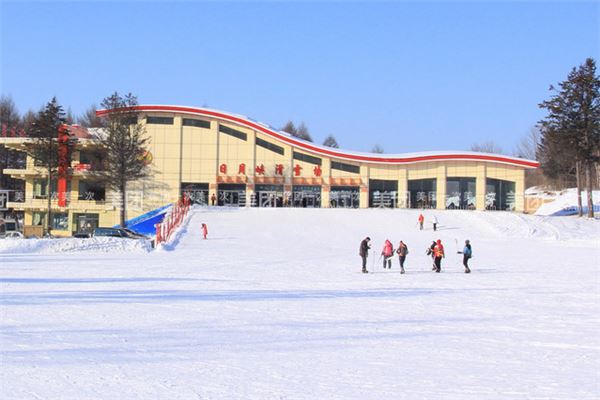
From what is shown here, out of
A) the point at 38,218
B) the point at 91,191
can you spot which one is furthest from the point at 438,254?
the point at 38,218

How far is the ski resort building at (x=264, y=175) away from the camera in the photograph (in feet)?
179

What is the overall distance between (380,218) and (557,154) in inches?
730

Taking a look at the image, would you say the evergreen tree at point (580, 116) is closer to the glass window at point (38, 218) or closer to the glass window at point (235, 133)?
the glass window at point (235, 133)

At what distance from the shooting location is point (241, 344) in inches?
393

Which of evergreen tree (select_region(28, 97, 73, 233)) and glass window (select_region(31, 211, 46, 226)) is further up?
evergreen tree (select_region(28, 97, 73, 233))

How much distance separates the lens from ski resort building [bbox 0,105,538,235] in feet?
179

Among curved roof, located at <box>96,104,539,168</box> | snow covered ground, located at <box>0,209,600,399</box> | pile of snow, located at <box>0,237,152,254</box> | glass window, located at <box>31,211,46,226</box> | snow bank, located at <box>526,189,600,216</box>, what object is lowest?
snow covered ground, located at <box>0,209,600,399</box>

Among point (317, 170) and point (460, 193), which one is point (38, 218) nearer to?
point (317, 170)

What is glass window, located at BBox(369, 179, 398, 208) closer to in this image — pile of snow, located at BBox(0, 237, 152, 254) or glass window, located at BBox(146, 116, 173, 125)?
glass window, located at BBox(146, 116, 173, 125)

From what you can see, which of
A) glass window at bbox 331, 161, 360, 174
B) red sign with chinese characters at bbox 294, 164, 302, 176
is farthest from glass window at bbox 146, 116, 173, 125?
glass window at bbox 331, 161, 360, 174

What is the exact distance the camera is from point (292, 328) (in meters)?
11.4

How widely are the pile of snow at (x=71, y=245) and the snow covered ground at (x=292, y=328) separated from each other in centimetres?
209

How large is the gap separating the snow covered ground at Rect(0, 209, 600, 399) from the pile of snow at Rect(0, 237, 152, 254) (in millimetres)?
2094

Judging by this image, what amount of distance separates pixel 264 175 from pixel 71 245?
29505 mm
